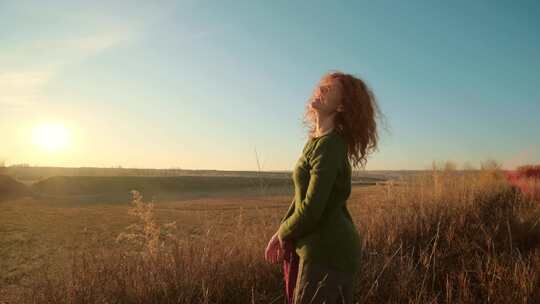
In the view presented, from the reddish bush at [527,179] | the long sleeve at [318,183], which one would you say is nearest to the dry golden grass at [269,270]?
the long sleeve at [318,183]

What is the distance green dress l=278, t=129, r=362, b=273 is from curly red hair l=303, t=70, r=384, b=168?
11 cm

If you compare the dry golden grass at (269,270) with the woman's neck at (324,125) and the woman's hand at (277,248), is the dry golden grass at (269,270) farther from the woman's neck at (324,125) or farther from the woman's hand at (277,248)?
the woman's neck at (324,125)

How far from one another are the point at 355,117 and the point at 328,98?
0.18 meters

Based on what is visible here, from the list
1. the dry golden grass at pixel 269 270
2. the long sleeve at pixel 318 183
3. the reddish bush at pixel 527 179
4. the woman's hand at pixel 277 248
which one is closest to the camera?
the long sleeve at pixel 318 183

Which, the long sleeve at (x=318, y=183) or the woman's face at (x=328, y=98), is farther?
the woman's face at (x=328, y=98)

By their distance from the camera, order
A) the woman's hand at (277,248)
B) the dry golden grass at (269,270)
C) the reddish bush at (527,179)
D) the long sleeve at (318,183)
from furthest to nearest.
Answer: the reddish bush at (527,179), the dry golden grass at (269,270), the woman's hand at (277,248), the long sleeve at (318,183)

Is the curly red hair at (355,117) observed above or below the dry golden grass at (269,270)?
above

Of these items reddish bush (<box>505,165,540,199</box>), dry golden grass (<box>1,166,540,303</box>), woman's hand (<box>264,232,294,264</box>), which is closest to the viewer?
woman's hand (<box>264,232,294,264</box>)

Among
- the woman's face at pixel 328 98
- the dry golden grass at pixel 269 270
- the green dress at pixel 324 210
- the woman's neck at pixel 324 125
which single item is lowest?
the dry golden grass at pixel 269 270

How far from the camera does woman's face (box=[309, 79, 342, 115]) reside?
224cm

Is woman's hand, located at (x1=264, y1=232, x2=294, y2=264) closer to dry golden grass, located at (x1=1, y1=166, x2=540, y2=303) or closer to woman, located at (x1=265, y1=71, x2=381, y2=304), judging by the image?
woman, located at (x1=265, y1=71, x2=381, y2=304)

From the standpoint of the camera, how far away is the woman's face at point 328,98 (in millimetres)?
2236

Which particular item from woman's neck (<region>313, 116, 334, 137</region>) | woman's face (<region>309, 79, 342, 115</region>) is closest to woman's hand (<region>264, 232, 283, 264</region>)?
woman's neck (<region>313, 116, 334, 137</region>)

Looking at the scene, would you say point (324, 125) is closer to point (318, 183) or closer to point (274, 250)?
point (318, 183)
